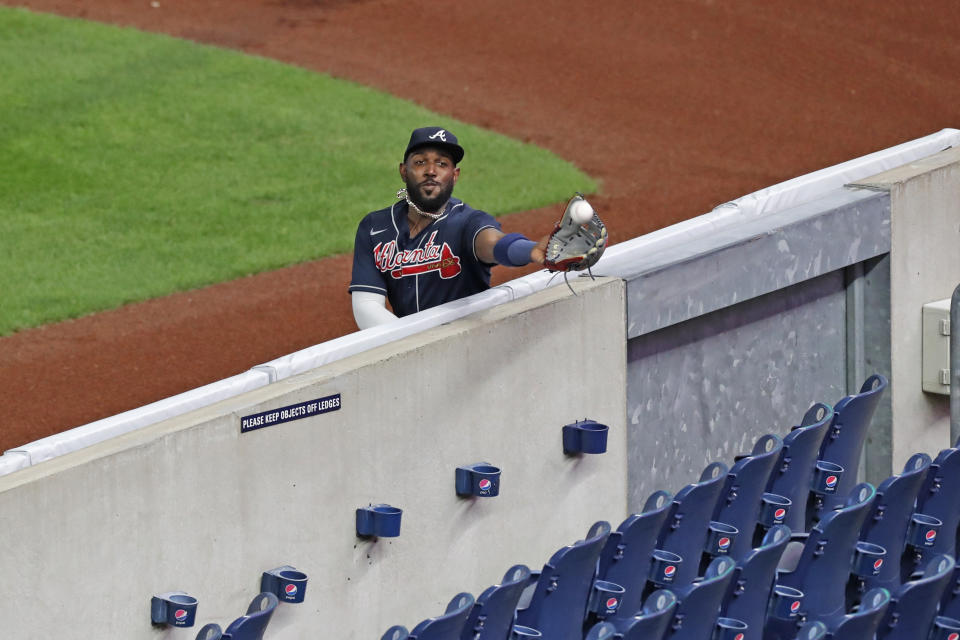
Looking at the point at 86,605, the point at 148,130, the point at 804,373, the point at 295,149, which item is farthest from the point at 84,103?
the point at 86,605

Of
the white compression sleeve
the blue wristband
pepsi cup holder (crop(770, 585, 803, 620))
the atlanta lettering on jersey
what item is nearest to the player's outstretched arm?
the blue wristband

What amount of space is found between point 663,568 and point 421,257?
140 cm

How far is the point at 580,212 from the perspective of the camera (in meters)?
4.69

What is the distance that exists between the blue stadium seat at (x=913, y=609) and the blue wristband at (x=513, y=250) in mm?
1604

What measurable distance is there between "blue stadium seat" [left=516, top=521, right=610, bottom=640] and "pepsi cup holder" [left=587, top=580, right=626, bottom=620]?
4 centimetres

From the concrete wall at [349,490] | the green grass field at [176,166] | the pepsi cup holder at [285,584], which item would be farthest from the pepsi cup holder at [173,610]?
the green grass field at [176,166]

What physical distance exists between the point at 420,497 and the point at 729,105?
8.77 metres

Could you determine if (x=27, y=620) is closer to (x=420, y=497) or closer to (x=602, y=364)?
(x=420, y=497)

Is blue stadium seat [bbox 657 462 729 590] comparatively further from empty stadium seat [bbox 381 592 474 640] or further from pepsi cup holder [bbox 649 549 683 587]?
empty stadium seat [bbox 381 592 474 640]

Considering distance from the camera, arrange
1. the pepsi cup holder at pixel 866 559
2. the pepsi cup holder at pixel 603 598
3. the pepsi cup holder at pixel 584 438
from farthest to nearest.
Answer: the pepsi cup holder at pixel 584 438
the pepsi cup holder at pixel 866 559
the pepsi cup holder at pixel 603 598

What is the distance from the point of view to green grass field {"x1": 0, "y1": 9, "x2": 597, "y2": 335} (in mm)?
10672

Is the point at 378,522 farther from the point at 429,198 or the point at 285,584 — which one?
the point at 429,198

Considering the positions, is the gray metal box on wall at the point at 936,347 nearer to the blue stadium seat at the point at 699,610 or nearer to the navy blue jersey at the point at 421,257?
the navy blue jersey at the point at 421,257

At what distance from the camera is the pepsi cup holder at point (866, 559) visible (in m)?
5.57
